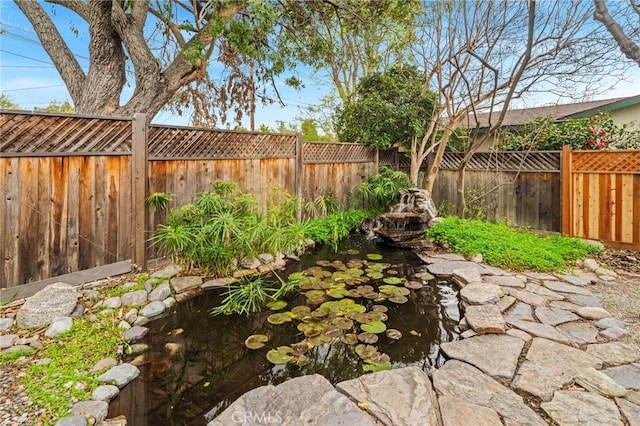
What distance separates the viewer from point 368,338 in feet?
7.84


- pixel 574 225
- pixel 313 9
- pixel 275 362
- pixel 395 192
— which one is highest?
pixel 313 9

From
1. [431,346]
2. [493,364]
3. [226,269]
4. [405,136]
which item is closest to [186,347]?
[226,269]

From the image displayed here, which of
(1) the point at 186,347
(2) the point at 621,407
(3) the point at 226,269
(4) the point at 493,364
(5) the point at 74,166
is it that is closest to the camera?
(2) the point at 621,407

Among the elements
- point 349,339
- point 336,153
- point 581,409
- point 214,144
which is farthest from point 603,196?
point 214,144

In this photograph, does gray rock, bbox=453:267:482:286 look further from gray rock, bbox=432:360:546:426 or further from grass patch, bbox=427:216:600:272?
gray rock, bbox=432:360:546:426

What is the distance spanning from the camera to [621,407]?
1545 mm

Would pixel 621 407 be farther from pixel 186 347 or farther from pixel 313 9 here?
pixel 313 9

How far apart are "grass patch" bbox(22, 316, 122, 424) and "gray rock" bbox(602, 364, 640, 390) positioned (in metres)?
2.86

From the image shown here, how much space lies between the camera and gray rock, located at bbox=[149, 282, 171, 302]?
291 centimetres

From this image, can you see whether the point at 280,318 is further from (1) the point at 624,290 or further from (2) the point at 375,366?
(1) the point at 624,290

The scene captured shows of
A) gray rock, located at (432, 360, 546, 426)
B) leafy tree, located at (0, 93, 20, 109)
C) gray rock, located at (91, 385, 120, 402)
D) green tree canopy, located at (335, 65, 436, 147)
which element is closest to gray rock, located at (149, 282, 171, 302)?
gray rock, located at (91, 385, 120, 402)

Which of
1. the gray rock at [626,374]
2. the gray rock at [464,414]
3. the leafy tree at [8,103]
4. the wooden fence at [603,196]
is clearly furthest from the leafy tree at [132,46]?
the leafy tree at [8,103]

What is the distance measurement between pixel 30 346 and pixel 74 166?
1494 millimetres

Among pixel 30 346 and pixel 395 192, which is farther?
pixel 395 192
